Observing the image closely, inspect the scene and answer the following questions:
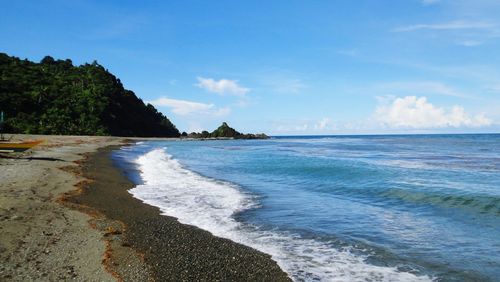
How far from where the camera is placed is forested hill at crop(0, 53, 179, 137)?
247ft

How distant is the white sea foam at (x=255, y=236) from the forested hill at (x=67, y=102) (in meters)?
61.7

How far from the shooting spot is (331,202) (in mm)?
15766

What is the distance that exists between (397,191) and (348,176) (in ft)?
20.8

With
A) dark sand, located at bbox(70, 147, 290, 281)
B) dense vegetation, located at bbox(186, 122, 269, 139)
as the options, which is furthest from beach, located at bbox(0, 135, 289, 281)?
dense vegetation, located at bbox(186, 122, 269, 139)

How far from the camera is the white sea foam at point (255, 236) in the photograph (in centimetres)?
759

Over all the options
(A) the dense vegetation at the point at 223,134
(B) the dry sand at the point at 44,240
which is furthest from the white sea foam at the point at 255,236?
(A) the dense vegetation at the point at 223,134

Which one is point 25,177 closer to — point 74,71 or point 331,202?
point 331,202

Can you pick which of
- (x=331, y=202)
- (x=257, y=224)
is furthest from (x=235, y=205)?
(x=331, y=202)

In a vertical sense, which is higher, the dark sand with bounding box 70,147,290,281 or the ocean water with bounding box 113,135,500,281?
the dark sand with bounding box 70,147,290,281

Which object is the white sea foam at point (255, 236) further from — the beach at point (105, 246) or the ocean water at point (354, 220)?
the beach at point (105, 246)

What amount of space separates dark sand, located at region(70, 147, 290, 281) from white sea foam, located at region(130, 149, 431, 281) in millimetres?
497

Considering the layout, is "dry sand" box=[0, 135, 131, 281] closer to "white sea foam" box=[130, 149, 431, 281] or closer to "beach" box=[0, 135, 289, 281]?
"beach" box=[0, 135, 289, 281]

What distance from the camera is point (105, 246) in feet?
26.0

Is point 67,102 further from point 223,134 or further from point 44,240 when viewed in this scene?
point 44,240
